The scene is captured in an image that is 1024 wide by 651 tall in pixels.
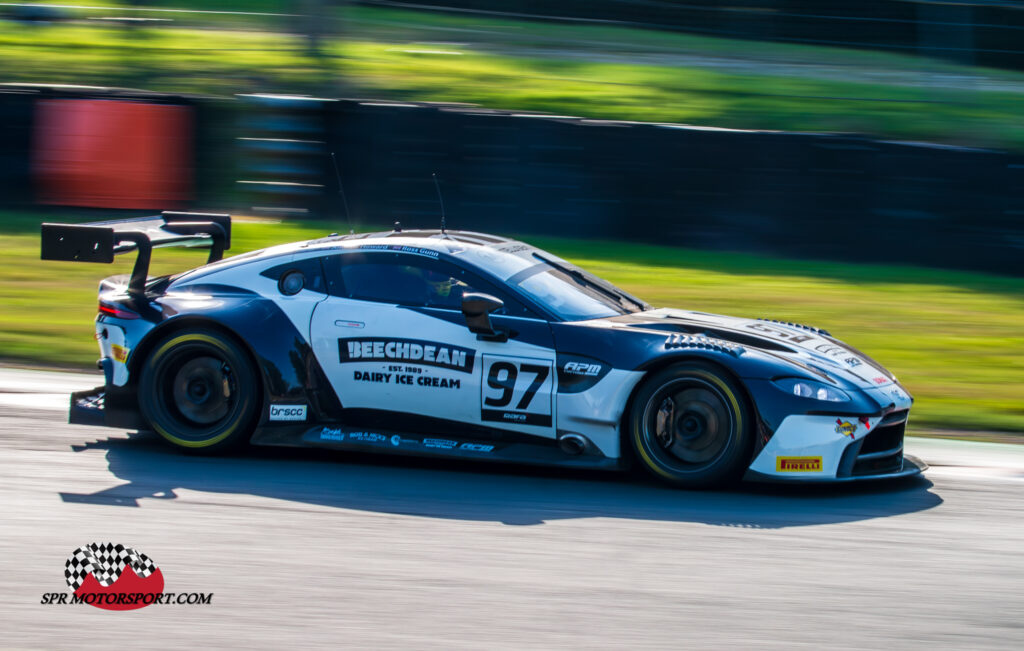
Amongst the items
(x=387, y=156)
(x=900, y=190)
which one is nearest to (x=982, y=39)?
(x=900, y=190)

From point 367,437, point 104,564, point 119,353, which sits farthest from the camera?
point 119,353

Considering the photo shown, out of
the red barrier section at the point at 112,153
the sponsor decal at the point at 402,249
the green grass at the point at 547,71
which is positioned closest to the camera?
the sponsor decal at the point at 402,249

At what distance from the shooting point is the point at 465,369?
620cm

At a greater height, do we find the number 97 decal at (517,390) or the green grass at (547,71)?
the green grass at (547,71)

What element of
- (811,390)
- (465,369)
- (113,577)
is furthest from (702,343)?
(113,577)

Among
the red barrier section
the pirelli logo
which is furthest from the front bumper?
the red barrier section

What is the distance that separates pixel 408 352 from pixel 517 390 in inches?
24.2

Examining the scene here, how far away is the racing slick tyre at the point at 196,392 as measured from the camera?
256 inches

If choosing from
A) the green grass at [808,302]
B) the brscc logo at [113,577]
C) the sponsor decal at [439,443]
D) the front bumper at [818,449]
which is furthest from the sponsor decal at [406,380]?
the green grass at [808,302]

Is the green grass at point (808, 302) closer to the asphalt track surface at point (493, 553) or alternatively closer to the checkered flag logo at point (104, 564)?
the asphalt track surface at point (493, 553)

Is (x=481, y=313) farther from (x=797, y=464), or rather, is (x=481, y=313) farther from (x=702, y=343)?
(x=797, y=464)

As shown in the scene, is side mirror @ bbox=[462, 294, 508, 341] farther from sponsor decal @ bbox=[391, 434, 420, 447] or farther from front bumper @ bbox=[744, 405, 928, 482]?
front bumper @ bbox=[744, 405, 928, 482]

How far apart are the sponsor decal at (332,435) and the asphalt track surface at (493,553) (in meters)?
0.18
